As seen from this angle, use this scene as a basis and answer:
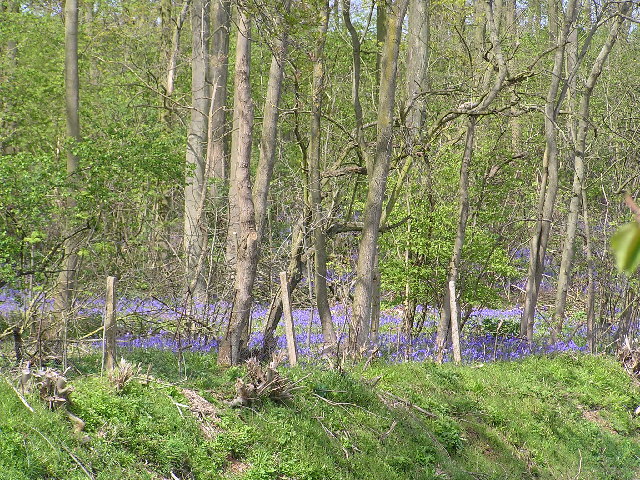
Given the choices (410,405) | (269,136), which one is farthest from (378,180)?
(410,405)

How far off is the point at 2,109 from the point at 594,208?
15.3m

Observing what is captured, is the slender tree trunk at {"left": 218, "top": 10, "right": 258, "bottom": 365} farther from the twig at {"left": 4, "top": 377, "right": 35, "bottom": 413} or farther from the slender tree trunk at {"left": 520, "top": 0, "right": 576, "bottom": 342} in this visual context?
the slender tree trunk at {"left": 520, "top": 0, "right": 576, "bottom": 342}

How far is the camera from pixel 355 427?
30.4 feet

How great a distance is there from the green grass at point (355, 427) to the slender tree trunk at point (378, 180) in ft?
3.49

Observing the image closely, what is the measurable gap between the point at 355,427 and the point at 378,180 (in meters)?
4.38

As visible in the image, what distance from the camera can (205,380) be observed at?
9031 millimetres

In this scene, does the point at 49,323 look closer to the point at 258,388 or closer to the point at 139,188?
the point at 258,388

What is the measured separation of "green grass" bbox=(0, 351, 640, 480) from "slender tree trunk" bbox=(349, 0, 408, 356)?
1.06 meters

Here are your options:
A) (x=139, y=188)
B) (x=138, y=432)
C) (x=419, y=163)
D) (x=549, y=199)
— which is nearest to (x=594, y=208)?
(x=549, y=199)

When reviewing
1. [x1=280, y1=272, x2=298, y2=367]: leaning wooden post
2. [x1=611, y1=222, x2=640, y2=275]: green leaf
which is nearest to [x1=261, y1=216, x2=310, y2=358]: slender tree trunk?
[x1=280, y1=272, x2=298, y2=367]: leaning wooden post

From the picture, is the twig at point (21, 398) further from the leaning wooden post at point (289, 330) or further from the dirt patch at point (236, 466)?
the leaning wooden post at point (289, 330)

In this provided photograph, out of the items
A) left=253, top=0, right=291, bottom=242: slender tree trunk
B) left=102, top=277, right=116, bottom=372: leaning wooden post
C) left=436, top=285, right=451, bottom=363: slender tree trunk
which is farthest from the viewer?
left=436, top=285, right=451, bottom=363: slender tree trunk

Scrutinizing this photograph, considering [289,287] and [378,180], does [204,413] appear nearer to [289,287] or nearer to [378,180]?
[289,287]

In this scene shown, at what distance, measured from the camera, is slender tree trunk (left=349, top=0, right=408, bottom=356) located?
12047 mm
